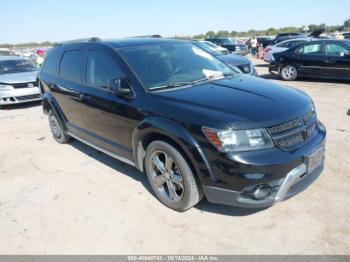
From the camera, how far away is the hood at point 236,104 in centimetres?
288

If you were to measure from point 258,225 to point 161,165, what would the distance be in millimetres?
1182

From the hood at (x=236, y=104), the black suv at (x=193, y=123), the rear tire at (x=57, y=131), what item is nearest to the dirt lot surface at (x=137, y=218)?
the black suv at (x=193, y=123)

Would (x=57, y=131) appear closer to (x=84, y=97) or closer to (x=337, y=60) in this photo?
(x=84, y=97)

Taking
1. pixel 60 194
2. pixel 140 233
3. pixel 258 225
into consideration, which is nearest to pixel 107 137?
pixel 60 194

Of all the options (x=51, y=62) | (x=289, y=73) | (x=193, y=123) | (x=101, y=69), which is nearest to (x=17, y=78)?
(x=51, y=62)

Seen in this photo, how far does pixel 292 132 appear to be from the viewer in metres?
3.01

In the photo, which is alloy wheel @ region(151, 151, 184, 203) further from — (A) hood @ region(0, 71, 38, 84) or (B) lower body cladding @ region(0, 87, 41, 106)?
(A) hood @ region(0, 71, 38, 84)

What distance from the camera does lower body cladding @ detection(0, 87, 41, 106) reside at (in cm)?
940

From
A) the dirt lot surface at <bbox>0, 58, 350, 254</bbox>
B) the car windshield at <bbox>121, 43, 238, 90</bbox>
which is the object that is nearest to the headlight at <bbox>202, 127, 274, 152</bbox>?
the dirt lot surface at <bbox>0, 58, 350, 254</bbox>

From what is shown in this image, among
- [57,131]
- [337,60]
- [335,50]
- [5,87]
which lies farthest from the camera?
[335,50]

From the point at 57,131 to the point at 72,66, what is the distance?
163 centimetres

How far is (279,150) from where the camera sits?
9.41 ft

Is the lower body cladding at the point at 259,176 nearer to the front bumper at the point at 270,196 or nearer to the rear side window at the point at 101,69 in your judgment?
the front bumper at the point at 270,196

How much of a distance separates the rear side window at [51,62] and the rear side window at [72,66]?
30 cm
